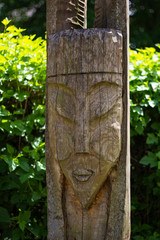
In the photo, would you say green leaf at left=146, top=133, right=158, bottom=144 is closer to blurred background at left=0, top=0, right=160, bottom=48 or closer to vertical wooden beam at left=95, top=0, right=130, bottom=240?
vertical wooden beam at left=95, top=0, right=130, bottom=240

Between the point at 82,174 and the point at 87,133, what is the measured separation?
285 millimetres

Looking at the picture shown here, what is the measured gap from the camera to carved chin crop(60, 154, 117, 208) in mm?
2346

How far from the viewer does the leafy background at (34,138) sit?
3.36 metres

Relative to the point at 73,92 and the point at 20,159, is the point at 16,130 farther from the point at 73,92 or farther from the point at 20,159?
the point at 73,92

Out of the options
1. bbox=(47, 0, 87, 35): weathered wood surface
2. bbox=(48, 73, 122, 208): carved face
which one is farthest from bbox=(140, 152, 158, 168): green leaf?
bbox=(47, 0, 87, 35): weathered wood surface

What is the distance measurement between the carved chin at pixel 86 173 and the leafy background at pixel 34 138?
955 mm

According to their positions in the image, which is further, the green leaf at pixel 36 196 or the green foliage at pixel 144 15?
the green foliage at pixel 144 15

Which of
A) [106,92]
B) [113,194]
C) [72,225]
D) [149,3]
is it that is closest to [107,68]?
[106,92]

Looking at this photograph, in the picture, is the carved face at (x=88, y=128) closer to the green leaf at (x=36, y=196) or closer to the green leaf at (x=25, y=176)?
the green leaf at (x=25, y=176)

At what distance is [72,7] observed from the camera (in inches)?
101

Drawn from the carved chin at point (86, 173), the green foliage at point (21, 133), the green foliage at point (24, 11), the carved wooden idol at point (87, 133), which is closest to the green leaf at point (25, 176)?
the green foliage at point (21, 133)

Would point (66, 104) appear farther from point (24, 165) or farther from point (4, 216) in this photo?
point (4, 216)

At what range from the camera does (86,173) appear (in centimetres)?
234

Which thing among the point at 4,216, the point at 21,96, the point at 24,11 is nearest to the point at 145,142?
the point at 21,96
